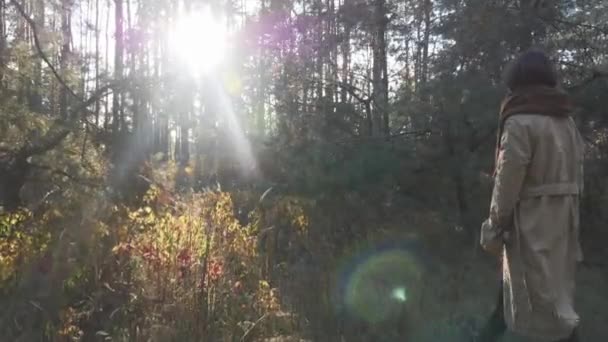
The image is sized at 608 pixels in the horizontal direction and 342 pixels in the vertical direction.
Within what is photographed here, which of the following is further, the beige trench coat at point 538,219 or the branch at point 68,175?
the branch at point 68,175

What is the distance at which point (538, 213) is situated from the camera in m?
2.39

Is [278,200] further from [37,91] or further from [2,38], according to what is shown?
[2,38]

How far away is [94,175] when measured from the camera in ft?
15.0

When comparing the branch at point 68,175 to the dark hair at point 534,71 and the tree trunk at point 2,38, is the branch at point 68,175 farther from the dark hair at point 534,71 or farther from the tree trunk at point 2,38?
the dark hair at point 534,71

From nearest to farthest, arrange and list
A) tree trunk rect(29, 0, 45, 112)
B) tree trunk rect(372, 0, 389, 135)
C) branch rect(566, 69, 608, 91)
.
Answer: tree trunk rect(29, 0, 45, 112), branch rect(566, 69, 608, 91), tree trunk rect(372, 0, 389, 135)

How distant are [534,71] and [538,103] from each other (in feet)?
0.62

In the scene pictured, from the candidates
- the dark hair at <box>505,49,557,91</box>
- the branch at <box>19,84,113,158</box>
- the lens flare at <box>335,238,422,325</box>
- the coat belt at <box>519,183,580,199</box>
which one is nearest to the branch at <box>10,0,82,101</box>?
the branch at <box>19,84,113,158</box>

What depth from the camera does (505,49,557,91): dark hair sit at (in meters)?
2.58

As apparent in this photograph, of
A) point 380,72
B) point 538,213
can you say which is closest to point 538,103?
point 538,213

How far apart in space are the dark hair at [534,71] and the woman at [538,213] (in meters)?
0.05

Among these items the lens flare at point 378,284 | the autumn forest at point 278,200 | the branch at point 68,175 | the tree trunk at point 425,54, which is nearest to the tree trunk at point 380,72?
the autumn forest at point 278,200

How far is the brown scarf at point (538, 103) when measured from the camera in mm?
2486

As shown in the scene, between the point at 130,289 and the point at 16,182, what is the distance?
59.6 inches

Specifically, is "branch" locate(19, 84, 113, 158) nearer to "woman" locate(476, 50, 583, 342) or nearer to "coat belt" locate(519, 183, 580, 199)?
"woman" locate(476, 50, 583, 342)
